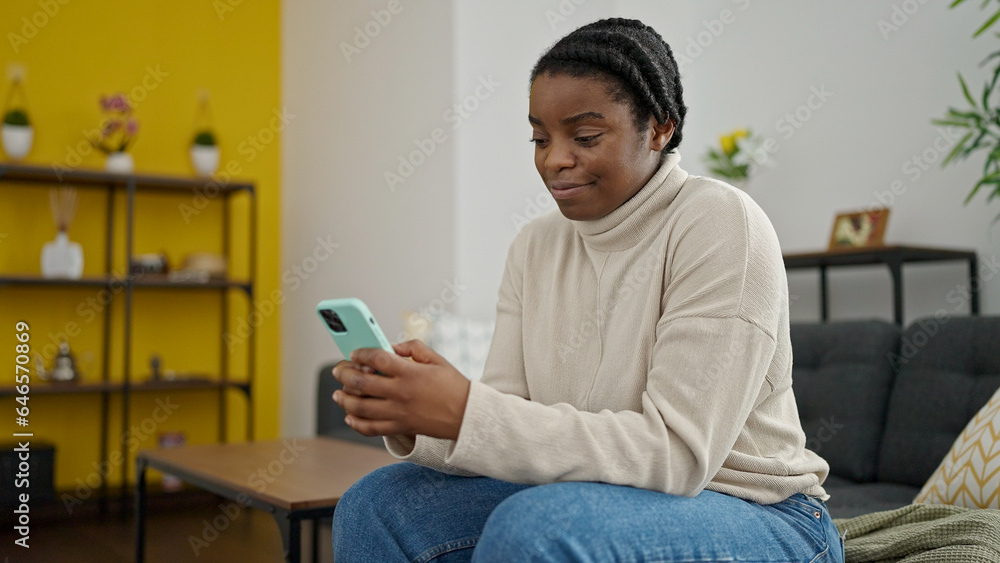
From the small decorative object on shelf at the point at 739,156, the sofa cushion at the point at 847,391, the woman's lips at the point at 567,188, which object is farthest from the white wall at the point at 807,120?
the woman's lips at the point at 567,188

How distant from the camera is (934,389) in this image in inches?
81.5

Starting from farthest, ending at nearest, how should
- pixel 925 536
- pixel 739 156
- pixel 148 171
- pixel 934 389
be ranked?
1. pixel 148 171
2. pixel 739 156
3. pixel 934 389
4. pixel 925 536

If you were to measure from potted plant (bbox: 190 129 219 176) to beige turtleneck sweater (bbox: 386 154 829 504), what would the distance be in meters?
3.13

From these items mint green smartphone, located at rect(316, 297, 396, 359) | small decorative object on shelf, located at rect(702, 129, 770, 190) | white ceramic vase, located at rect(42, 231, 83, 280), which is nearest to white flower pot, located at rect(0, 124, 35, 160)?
white ceramic vase, located at rect(42, 231, 83, 280)

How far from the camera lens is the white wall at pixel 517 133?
2865mm

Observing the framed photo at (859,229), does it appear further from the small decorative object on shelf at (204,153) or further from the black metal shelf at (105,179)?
the small decorative object on shelf at (204,153)

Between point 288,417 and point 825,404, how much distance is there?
3.02 meters

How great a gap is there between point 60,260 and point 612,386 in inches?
130

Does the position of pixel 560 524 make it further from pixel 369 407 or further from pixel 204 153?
pixel 204 153

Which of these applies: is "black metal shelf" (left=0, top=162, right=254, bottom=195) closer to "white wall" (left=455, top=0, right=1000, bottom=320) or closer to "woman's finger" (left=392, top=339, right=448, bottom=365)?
"white wall" (left=455, top=0, right=1000, bottom=320)

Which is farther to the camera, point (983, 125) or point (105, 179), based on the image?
point (105, 179)

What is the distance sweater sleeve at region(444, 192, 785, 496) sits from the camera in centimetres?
97

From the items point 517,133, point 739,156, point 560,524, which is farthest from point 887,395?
point 517,133

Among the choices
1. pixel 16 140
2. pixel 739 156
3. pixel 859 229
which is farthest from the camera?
pixel 16 140
